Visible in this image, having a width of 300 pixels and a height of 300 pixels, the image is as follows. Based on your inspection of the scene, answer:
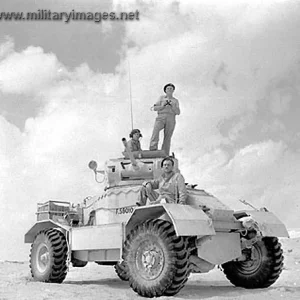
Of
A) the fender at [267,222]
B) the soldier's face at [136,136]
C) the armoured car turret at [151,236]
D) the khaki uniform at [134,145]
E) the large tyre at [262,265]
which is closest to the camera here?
the armoured car turret at [151,236]

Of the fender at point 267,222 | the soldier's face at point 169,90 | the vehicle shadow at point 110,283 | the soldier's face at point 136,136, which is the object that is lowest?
the vehicle shadow at point 110,283

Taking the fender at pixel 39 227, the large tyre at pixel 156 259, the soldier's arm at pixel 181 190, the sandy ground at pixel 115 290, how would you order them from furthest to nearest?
the fender at pixel 39 227
the soldier's arm at pixel 181 190
the sandy ground at pixel 115 290
the large tyre at pixel 156 259

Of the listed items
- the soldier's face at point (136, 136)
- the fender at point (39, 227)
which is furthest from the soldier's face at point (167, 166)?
the fender at point (39, 227)

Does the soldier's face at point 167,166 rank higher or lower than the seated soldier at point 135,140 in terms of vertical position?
lower

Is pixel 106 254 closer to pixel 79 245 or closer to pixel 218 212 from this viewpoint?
pixel 79 245

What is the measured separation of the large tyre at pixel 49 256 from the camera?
39.0 feet

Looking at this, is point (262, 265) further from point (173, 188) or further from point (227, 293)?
point (173, 188)

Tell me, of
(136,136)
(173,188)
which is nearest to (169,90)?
(136,136)

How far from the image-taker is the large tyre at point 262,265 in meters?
10.7

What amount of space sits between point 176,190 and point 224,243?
4.46ft

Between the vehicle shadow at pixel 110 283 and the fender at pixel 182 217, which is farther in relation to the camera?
the vehicle shadow at pixel 110 283

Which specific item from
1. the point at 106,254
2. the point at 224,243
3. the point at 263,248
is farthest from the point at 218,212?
the point at 106,254

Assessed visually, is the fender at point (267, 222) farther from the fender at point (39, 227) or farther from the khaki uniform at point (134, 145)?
the fender at point (39, 227)

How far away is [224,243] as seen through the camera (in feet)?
32.4
